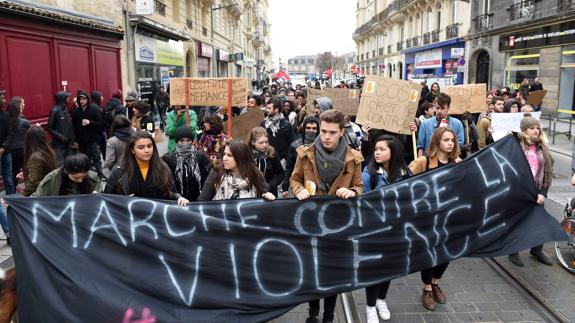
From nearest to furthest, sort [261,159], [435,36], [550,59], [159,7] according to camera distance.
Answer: [261,159]
[159,7]
[550,59]
[435,36]

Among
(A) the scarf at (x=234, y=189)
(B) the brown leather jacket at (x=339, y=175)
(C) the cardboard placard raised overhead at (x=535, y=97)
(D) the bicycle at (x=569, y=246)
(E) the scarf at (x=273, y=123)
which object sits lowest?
(D) the bicycle at (x=569, y=246)

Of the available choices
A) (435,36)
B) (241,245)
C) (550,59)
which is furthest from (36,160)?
(435,36)

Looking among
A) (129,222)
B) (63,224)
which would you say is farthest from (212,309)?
(63,224)

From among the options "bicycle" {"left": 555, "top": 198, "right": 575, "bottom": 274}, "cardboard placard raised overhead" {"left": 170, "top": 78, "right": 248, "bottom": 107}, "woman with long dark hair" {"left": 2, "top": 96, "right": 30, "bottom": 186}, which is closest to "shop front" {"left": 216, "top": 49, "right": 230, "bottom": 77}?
"cardboard placard raised overhead" {"left": 170, "top": 78, "right": 248, "bottom": 107}

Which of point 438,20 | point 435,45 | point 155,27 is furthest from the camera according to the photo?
point 438,20

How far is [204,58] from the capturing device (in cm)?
3172

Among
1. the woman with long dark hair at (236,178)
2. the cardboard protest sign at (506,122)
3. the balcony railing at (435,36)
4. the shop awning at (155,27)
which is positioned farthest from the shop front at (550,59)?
the woman with long dark hair at (236,178)

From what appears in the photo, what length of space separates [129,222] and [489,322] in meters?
3.11

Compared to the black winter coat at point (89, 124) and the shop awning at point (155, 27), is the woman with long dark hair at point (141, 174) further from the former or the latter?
the shop awning at point (155, 27)

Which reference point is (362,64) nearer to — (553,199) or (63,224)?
(553,199)

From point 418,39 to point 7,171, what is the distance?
38.8 meters

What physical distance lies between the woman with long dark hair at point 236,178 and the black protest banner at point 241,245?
0.39 meters

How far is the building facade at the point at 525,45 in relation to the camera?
20.6 m

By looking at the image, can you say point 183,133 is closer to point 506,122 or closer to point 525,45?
point 506,122
